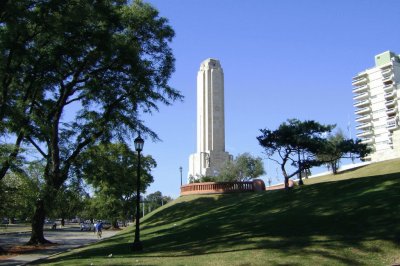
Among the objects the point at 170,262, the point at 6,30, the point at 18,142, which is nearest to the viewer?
the point at 170,262

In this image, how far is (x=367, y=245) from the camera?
1266cm

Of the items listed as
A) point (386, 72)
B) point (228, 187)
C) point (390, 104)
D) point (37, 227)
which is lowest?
point (37, 227)

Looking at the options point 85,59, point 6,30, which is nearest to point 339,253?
point 6,30

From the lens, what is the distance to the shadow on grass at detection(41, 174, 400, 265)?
1345cm

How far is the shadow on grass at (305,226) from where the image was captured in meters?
13.5

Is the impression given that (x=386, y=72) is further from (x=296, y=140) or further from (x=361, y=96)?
(x=296, y=140)

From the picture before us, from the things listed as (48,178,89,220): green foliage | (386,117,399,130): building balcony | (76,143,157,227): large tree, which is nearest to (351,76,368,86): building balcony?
(386,117,399,130): building balcony

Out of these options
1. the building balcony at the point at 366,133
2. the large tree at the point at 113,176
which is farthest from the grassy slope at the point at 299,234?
the building balcony at the point at 366,133

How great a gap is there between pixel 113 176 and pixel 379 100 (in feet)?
385

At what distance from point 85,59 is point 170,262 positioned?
15112mm

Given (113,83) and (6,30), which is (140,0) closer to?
(113,83)

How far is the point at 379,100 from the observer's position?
129 meters

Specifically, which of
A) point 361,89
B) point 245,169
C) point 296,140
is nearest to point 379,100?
point 361,89

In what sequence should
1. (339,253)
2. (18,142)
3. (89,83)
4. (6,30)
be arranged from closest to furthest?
(339,253)
(6,30)
(18,142)
(89,83)
